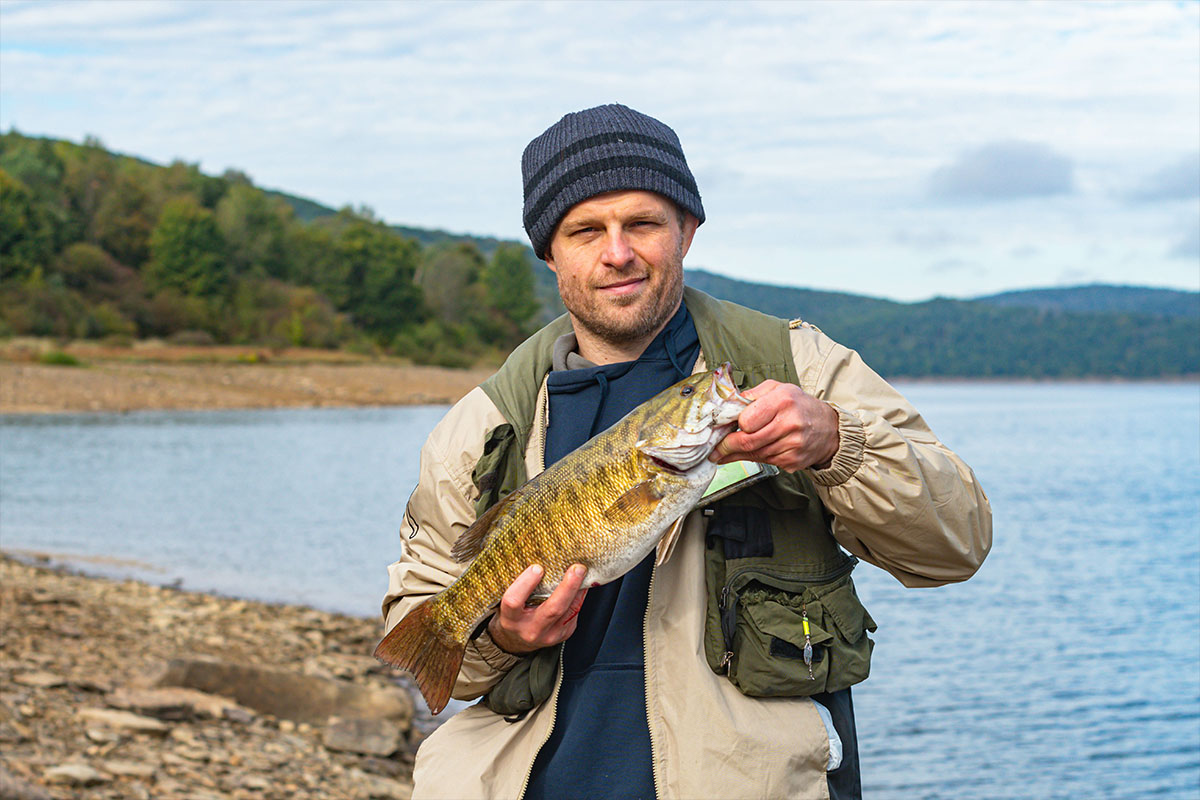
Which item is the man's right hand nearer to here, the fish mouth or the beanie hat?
the fish mouth

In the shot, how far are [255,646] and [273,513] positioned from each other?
1200 cm

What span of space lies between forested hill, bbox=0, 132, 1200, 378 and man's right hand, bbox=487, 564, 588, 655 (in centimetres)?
6174

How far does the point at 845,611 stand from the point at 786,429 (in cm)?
60

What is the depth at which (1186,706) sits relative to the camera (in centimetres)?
1199

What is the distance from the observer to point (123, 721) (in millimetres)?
7023

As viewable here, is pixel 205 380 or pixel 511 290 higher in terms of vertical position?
pixel 511 290

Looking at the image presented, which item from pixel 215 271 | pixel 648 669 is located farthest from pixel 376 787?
pixel 215 271

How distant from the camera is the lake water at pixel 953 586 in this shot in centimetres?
1039

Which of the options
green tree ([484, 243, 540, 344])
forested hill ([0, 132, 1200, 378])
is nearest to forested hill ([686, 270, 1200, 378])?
forested hill ([0, 132, 1200, 378])

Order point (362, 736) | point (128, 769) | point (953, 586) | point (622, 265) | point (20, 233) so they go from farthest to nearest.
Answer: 1. point (20, 233)
2. point (953, 586)
3. point (362, 736)
4. point (128, 769)
5. point (622, 265)

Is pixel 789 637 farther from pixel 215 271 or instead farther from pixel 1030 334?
pixel 1030 334

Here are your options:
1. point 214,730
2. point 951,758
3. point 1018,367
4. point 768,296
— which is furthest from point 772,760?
point 1018,367

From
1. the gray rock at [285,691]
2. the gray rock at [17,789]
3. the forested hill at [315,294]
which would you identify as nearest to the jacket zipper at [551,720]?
the gray rock at [17,789]

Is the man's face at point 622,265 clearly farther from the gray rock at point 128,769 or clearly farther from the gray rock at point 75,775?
the gray rock at point 128,769
